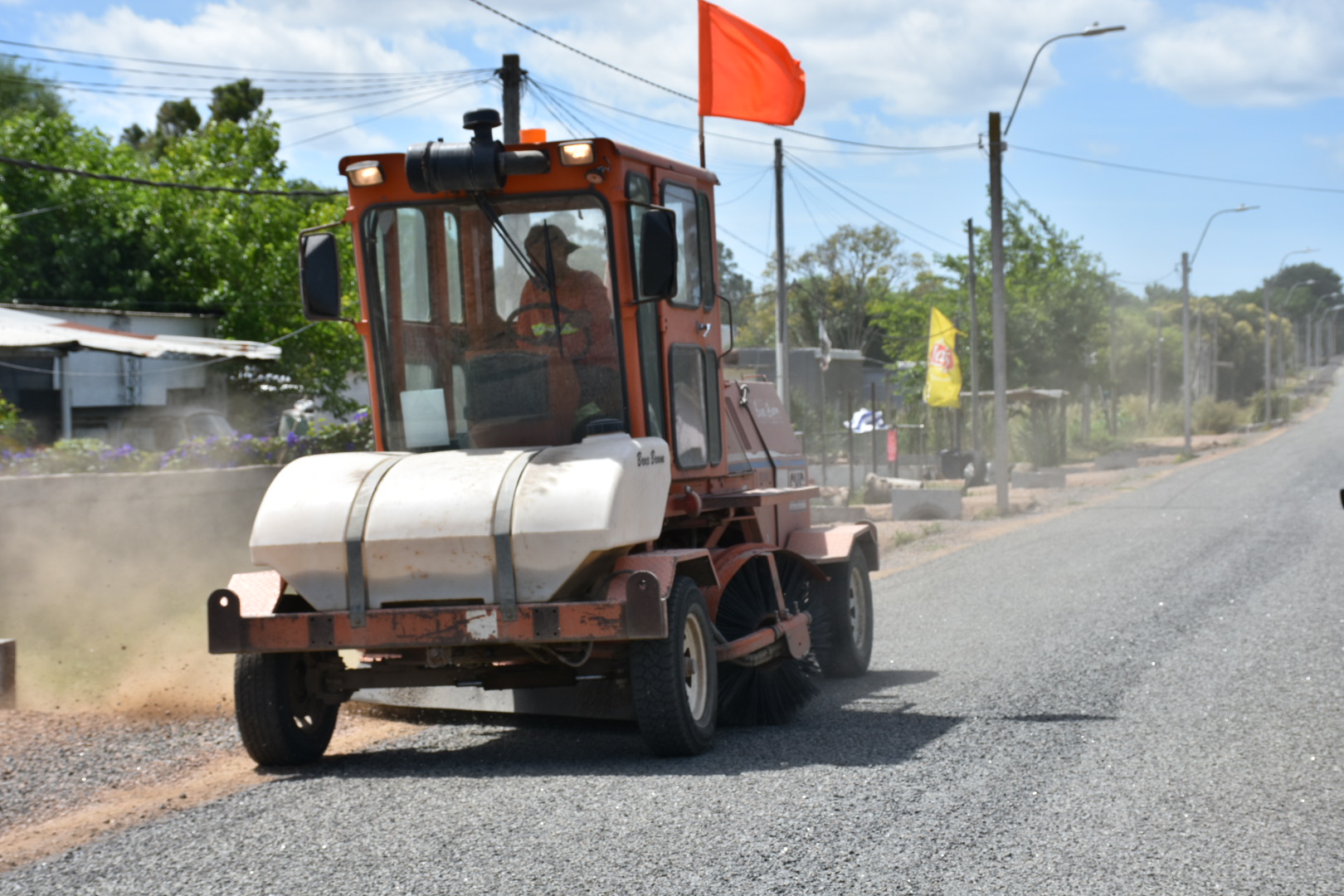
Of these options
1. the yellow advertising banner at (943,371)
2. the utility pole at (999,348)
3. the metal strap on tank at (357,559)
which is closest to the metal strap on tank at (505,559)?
the metal strap on tank at (357,559)

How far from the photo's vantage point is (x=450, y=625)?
666 cm

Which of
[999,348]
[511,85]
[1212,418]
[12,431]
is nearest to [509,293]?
[12,431]

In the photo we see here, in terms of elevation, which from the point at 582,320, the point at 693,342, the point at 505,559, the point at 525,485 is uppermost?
the point at 582,320

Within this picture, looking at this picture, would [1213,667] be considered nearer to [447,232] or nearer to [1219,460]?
[447,232]

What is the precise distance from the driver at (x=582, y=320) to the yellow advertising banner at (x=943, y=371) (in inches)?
1099

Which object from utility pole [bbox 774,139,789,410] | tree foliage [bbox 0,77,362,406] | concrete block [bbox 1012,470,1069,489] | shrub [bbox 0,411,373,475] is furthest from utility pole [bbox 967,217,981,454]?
shrub [bbox 0,411,373,475]

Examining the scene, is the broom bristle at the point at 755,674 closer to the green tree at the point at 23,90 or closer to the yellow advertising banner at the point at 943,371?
the yellow advertising banner at the point at 943,371

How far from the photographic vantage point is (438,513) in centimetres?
663

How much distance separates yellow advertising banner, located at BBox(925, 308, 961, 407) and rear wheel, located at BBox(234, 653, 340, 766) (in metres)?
28.5

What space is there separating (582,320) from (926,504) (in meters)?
19.2

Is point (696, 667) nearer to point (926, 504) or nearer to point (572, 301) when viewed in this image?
point (572, 301)

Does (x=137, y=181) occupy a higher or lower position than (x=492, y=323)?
higher

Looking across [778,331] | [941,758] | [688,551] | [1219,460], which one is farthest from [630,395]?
[1219,460]

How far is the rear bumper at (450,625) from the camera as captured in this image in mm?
6594
